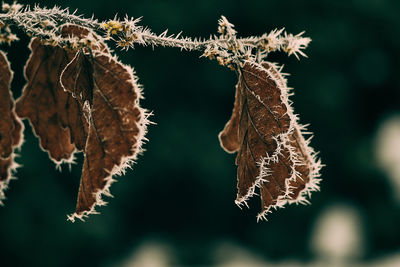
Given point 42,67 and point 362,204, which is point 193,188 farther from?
point 42,67

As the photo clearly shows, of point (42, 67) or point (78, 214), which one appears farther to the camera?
point (42, 67)

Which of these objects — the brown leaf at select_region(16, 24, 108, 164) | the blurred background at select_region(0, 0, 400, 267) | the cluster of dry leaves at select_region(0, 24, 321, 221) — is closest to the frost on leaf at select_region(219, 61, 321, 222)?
the cluster of dry leaves at select_region(0, 24, 321, 221)

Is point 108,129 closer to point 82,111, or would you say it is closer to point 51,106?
point 82,111

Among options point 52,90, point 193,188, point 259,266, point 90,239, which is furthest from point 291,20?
point 52,90

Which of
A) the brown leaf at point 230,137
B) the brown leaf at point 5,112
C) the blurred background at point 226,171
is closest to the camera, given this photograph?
the brown leaf at point 5,112

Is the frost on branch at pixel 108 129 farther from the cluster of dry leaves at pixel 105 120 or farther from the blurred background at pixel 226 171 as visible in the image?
the blurred background at pixel 226 171

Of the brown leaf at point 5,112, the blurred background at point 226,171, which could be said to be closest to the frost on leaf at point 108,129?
the brown leaf at point 5,112

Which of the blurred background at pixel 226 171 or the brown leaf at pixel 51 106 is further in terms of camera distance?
the blurred background at pixel 226 171
